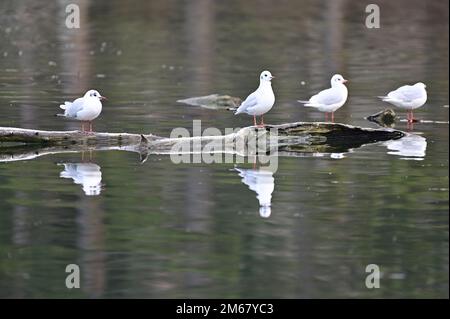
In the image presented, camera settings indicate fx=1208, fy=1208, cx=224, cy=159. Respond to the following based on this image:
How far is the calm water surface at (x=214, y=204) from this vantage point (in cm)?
1188

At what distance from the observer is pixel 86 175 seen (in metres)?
17.1

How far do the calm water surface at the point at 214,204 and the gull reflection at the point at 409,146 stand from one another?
5 centimetres

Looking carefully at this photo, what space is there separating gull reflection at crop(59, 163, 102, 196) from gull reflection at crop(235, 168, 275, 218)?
2.04 meters

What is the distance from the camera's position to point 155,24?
49281mm

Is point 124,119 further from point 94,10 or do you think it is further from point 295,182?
point 94,10

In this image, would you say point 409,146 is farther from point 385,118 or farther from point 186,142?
point 186,142

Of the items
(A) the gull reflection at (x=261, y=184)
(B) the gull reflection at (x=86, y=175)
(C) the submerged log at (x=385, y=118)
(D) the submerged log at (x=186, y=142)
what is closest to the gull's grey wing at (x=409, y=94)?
(C) the submerged log at (x=385, y=118)

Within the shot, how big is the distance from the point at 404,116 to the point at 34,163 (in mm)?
9329

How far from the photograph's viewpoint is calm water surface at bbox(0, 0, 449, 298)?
11883 mm

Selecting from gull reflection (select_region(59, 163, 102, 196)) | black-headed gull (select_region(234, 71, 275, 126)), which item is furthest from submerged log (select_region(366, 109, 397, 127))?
gull reflection (select_region(59, 163, 102, 196))

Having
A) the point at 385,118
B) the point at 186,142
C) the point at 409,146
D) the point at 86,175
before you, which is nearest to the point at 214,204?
the point at 86,175

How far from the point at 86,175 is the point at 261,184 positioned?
2.51 metres

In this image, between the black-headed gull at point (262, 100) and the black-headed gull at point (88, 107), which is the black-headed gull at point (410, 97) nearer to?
the black-headed gull at point (262, 100)
